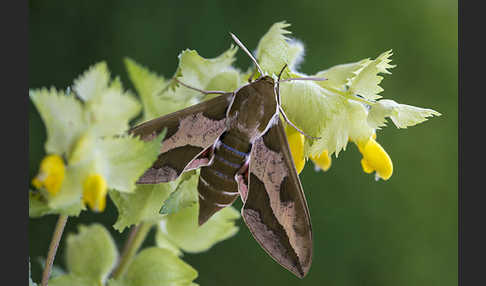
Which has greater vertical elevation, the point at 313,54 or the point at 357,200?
the point at 313,54

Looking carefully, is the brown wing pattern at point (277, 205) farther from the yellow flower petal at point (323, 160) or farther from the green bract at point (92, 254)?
the green bract at point (92, 254)

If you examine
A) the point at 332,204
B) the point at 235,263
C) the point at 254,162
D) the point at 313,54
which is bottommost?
the point at 235,263

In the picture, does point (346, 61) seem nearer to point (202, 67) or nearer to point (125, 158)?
point (202, 67)

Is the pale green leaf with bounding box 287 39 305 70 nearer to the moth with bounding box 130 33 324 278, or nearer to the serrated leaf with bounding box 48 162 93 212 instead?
the moth with bounding box 130 33 324 278

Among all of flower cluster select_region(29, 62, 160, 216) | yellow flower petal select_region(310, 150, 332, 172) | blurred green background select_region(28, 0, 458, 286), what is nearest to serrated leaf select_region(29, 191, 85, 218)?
flower cluster select_region(29, 62, 160, 216)

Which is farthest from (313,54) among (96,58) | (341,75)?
(341,75)

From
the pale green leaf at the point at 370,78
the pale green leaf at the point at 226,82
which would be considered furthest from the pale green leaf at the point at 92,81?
the pale green leaf at the point at 370,78

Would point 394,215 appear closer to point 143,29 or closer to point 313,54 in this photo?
point 313,54
